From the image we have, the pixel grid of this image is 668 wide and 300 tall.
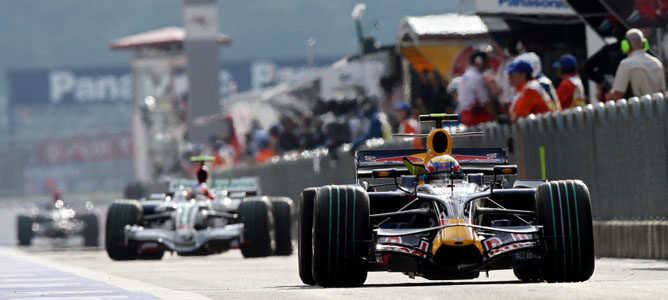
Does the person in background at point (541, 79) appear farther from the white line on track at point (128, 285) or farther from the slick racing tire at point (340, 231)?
the slick racing tire at point (340, 231)

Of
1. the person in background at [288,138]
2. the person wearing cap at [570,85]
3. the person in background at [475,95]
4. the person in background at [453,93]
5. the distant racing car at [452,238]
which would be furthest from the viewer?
the person in background at [288,138]

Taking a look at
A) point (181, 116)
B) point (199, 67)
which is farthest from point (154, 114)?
point (199, 67)

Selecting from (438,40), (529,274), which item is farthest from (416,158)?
(438,40)

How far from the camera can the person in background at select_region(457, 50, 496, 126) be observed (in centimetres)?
2198

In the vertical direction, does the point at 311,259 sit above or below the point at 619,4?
below

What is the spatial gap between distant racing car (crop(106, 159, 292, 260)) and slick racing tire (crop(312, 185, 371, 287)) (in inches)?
440

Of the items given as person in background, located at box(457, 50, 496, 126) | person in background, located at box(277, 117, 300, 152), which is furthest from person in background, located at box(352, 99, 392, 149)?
person in background, located at box(277, 117, 300, 152)

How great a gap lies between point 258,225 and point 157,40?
215ft

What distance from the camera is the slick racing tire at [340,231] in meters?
12.7

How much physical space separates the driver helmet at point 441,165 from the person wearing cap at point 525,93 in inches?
224

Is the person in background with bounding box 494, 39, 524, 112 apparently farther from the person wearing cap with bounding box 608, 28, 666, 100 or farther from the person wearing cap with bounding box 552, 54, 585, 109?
the person wearing cap with bounding box 608, 28, 666, 100

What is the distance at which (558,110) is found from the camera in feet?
65.9

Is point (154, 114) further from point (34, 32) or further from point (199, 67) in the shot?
point (34, 32)

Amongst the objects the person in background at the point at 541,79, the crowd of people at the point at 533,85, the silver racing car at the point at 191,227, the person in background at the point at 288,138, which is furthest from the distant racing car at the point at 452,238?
the person in background at the point at 288,138
